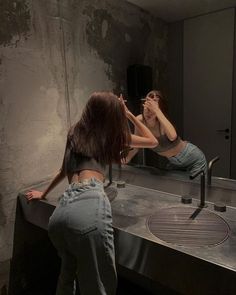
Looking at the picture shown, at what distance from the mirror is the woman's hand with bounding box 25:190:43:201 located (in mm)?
921

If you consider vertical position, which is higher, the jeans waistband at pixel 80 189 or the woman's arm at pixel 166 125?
the woman's arm at pixel 166 125

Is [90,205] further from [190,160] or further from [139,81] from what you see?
[139,81]

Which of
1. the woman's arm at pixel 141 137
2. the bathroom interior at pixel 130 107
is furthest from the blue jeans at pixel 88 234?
the woman's arm at pixel 141 137

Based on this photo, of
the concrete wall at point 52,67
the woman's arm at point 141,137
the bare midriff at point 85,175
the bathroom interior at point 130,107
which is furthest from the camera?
the concrete wall at point 52,67

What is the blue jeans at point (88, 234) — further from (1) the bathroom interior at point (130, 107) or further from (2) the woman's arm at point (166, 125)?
(2) the woman's arm at point (166, 125)

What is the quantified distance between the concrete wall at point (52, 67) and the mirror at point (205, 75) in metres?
0.11

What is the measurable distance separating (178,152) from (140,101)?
17.0 inches

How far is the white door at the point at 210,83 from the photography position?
1412 millimetres

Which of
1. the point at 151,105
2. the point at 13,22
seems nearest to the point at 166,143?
the point at 151,105

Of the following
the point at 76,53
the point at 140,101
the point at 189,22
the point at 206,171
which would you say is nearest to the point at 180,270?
the point at 206,171

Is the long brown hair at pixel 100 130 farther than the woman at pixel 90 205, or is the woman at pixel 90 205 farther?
Answer: the long brown hair at pixel 100 130

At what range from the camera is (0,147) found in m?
1.51

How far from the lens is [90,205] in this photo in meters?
1.06

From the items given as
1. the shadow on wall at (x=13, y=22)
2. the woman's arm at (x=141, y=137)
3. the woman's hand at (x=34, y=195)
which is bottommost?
the woman's hand at (x=34, y=195)
